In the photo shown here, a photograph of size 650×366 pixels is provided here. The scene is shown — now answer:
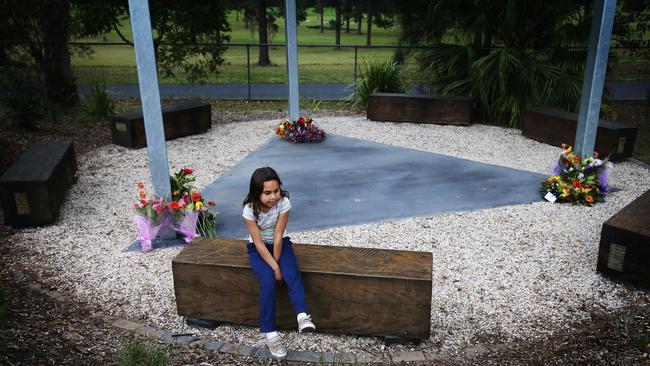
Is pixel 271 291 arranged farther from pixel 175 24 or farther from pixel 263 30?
pixel 263 30

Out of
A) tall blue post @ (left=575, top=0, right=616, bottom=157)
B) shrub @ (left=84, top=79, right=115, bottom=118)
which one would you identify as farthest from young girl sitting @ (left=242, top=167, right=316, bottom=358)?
shrub @ (left=84, top=79, right=115, bottom=118)

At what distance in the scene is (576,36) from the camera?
9.28m

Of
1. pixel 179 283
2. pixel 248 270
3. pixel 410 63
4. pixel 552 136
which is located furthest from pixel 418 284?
pixel 410 63

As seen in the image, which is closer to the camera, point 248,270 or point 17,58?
point 248,270

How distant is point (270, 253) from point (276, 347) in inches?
22.3

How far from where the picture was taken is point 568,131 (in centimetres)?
824

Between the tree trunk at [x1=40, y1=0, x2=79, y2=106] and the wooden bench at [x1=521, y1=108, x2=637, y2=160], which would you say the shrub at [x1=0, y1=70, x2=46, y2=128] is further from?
the wooden bench at [x1=521, y1=108, x2=637, y2=160]

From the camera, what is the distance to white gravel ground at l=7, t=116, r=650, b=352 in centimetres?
382

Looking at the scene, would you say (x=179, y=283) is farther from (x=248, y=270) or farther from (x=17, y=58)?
(x=17, y=58)

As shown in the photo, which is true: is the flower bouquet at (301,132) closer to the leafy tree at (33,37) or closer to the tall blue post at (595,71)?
the tall blue post at (595,71)

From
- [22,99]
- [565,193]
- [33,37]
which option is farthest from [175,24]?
[565,193]

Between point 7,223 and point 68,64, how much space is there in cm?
687

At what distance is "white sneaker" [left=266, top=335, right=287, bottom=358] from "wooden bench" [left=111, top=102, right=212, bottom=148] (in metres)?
5.72

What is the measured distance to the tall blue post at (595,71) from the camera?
5695mm
